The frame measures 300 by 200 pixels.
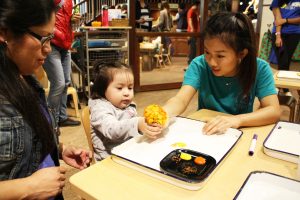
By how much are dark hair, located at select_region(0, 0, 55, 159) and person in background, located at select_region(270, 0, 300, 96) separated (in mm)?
3058

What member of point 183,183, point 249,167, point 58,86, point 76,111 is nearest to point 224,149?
point 249,167

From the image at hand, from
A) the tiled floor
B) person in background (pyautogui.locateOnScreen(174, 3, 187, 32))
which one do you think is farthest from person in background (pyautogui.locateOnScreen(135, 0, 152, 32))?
the tiled floor

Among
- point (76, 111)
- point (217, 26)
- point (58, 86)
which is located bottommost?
point (76, 111)

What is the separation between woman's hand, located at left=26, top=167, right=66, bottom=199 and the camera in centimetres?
83

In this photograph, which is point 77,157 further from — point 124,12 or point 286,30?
point 124,12

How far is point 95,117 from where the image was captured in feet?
4.45

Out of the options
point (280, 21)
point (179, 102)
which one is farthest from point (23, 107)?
point (280, 21)

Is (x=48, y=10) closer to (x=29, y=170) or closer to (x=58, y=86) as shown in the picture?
(x=29, y=170)

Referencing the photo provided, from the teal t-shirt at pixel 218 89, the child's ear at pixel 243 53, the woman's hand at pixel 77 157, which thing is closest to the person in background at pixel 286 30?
the teal t-shirt at pixel 218 89

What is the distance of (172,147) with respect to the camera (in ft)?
3.25

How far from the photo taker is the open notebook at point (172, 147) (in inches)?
33.2

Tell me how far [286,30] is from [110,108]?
8.88ft

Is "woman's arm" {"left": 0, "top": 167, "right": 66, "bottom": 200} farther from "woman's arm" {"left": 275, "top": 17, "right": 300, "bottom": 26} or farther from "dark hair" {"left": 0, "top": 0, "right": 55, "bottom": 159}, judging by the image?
"woman's arm" {"left": 275, "top": 17, "right": 300, "bottom": 26}

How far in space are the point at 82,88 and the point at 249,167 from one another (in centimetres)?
380
